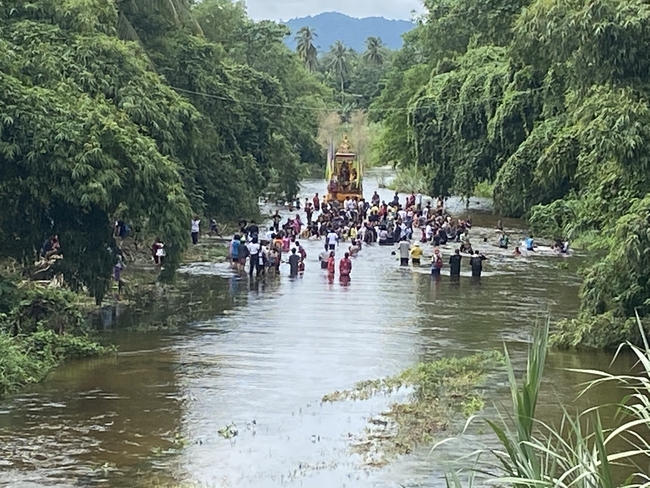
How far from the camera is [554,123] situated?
116ft

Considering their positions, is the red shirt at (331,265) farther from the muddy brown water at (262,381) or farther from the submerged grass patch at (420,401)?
the submerged grass patch at (420,401)

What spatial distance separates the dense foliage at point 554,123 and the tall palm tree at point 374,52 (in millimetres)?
76219

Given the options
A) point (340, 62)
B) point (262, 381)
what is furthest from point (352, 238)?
point (340, 62)

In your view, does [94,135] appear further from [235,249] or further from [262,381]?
[235,249]

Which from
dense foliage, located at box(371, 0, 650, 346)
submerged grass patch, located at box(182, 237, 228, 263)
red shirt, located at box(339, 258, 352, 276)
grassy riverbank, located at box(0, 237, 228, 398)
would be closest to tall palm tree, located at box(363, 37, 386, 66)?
dense foliage, located at box(371, 0, 650, 346)

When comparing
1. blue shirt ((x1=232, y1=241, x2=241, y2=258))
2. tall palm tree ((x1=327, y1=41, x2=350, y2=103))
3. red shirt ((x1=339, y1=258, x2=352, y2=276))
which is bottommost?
red shirt ((x1=339, y1=258, x2=352, y2=276))

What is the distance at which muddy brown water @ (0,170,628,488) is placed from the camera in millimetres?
12438

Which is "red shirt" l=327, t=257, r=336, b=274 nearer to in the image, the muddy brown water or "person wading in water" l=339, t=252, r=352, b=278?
the muddy brown water

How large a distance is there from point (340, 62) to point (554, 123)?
385 feet

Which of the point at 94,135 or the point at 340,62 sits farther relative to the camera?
the point at 340,62

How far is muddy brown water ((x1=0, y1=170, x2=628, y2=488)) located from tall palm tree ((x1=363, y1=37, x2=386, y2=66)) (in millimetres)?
124370

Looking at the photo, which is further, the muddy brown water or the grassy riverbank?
the grassy riverbank

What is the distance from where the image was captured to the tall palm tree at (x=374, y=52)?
152250mm

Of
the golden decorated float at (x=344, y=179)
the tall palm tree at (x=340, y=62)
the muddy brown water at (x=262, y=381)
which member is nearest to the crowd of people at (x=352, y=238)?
the muddy brown water at (x=262, y=381)
